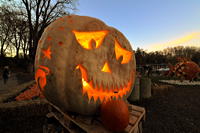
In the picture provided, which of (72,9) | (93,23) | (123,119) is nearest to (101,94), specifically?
(123,119)

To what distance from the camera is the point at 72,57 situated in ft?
5.17

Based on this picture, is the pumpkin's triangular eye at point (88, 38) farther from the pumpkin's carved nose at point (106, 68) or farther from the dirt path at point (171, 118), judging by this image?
the dirt path at point (171, 118)

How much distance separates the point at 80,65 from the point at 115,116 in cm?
83

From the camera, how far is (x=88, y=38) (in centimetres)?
173

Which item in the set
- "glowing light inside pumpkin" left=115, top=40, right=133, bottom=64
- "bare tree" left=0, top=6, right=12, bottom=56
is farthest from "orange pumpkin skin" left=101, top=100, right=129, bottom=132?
"bare tree" left=0, top=6, right=12, bottom=56

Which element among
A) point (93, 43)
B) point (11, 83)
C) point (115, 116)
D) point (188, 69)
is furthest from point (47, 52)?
point (188, 69)

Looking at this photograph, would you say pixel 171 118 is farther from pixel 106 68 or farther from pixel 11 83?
pixel 11 83

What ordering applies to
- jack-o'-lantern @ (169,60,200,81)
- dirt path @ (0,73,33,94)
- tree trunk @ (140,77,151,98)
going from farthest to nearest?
jack-o'-lantern @ (169,60,200,81), dirt path @ (0,73,33,94), tree trunk @ (140,77,151,98)

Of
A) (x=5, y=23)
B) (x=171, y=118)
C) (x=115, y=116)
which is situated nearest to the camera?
(x=115, y=116)

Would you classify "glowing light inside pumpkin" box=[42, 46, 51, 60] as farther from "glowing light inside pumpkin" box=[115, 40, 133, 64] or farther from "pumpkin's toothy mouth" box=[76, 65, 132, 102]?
"glowing light inside pumpkin" box=[115, 40, 133, 64]

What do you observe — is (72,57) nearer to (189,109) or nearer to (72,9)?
(189,109)

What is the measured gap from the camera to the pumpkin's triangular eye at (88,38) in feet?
5.53

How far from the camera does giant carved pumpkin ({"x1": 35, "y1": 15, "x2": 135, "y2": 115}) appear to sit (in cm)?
157

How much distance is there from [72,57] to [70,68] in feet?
0.53
